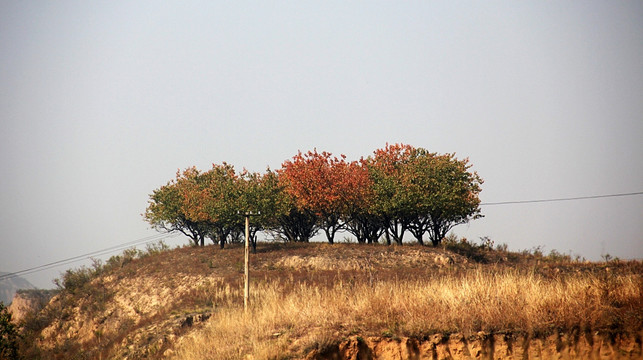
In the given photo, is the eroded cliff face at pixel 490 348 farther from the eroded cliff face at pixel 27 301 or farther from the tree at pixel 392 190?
the eroded cliff face at pixel 27 301

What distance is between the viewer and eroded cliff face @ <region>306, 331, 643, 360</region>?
20.2 metres

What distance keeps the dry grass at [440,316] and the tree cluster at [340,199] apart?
28.8 m

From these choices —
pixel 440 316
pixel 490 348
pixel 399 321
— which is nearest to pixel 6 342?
pixel 399 321

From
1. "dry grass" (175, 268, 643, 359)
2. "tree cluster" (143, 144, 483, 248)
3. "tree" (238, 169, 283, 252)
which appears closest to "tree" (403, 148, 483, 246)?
"tree cluster" (143, 144, 483, 248)

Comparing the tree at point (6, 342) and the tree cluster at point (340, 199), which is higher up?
the tree cluster at point (340, 199)

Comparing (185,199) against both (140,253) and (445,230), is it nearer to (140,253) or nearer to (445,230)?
(140,253)

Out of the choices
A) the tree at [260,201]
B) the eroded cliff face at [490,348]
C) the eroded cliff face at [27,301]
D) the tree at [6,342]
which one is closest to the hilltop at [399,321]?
the eroded cliff face at [490,348]

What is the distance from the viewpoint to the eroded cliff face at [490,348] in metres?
20.2

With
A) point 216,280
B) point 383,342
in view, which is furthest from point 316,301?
point 216,280

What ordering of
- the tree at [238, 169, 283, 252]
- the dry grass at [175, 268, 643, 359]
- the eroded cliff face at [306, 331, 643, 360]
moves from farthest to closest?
the tree at [238, 169, 283, 252]
the dry grass at [175, 268, 643, 359]
the eroded cliff face at [306, 331, 643, 360]

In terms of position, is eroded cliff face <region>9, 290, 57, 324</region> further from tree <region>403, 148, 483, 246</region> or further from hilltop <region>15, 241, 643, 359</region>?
tree <region>403, 148, 483, 246</region>

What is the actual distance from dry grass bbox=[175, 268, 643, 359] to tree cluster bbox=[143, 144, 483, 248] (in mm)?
28790

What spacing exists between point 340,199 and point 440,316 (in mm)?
36337

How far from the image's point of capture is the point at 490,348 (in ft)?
67.5
